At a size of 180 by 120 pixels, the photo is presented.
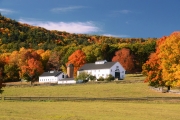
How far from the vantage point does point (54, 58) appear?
131 metres

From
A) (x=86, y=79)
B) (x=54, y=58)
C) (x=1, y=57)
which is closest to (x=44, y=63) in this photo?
(x=54, y=58)

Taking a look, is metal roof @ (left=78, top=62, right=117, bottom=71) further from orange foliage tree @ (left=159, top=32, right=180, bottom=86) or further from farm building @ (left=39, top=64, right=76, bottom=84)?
orange foliage tree @ (left=159, top=32, right=180, bottom=86)

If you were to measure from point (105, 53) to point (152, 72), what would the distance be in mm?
77409

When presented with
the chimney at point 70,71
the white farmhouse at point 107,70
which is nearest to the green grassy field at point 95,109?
the white farmhouse at point 107,70

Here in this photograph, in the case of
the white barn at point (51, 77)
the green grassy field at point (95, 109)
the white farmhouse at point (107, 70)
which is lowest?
the green grassy field at point (95, 109)

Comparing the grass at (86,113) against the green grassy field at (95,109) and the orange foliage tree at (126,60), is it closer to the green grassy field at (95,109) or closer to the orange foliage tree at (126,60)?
the green grassy field at (95,109)

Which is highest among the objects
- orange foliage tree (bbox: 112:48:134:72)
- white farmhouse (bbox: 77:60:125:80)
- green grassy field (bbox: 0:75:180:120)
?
orange foliage tree (bbox: 112:48:134:72)

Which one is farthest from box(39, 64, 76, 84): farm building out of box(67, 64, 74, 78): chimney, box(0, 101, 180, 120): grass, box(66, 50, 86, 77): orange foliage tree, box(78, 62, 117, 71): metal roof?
box(0, 101, 180, 120): grass

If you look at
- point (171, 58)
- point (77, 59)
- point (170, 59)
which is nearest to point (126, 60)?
point (77, 59)

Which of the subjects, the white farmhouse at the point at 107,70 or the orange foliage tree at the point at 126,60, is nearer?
the white farmhouse at the point at 107,70

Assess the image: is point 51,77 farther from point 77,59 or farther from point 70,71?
point 77,59

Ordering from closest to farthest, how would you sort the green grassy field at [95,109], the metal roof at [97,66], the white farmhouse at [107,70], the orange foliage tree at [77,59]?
the green grassy field at [95,109] → the white farmhouse at [107,70] → the metal roof at [97,66] → the orange foliage tree at [77,59]

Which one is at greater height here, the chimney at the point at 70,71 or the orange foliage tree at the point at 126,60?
the orange foliage tree at the point at 126,60

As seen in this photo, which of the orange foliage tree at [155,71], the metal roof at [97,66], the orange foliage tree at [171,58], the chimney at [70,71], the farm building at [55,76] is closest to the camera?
the orange foliage tree at [171,58]
